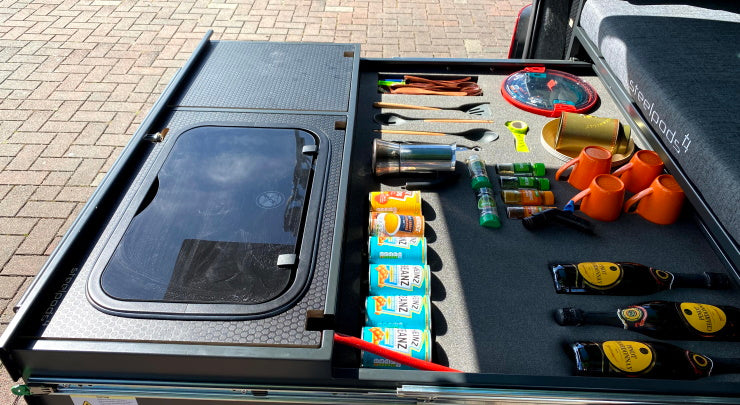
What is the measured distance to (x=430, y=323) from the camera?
1.47 metres

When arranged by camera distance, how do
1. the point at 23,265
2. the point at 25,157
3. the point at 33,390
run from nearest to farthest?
the point at 33,390 → the point at 23,265 → the point at 25,157

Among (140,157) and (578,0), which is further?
(578,0)

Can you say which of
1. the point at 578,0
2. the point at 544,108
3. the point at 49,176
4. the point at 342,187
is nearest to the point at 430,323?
the point at 342,187

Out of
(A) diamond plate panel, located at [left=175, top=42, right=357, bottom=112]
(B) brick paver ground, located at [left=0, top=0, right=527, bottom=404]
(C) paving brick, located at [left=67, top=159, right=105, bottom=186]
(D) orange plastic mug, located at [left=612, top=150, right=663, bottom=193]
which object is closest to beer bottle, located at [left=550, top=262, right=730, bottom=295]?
(D) orange plastic mug, located at [left=612, top=150, right=663, bottom=193]

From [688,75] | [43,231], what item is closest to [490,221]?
[688,75]

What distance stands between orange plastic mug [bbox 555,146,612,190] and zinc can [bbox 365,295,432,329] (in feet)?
2.85

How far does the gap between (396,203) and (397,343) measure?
57 centimetres

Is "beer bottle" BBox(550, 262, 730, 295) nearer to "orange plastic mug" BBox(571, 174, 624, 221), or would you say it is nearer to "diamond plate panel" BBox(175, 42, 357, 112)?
"orange plastic mug" BBox(571, 174, 624, 221)

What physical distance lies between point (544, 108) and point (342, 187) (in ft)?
3.91

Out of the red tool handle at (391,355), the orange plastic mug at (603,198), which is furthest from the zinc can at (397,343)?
the orange plastic mug at (603,198)

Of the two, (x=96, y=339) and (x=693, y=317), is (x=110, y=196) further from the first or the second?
(x=693, y=317)

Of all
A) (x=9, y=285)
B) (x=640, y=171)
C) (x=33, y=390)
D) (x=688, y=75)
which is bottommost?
(x=9, y=285)

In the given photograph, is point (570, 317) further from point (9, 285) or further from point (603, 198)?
point (9, 285)

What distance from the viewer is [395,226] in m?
1.73
